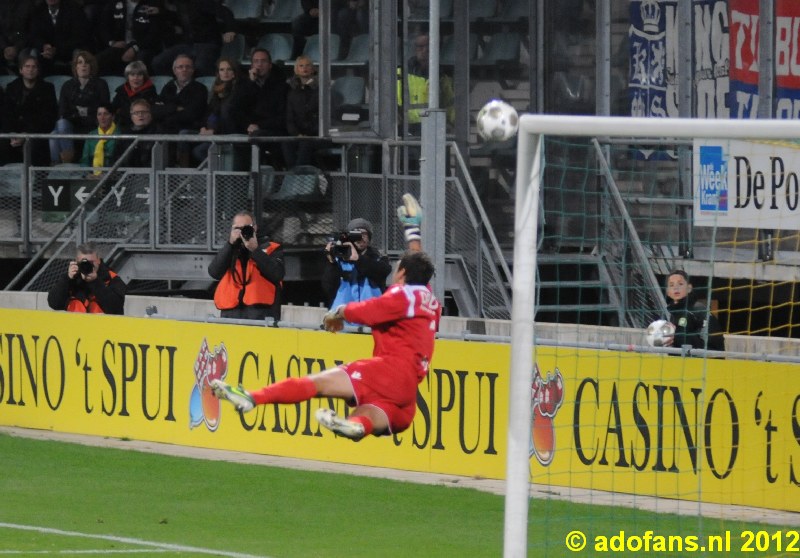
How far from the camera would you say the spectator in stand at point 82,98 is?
61.2 feet

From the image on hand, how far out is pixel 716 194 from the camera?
1472cm

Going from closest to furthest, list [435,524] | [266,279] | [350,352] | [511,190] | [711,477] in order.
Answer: [435,524]
[711,477]
[350,352]
[266,279]
[511,190]

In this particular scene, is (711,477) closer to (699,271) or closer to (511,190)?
(699,271)

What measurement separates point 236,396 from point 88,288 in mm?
6179

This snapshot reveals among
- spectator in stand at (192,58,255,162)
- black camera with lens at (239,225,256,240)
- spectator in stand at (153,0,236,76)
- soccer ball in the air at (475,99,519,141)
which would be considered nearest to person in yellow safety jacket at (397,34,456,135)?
spectator in stand at (192,58,255,162)

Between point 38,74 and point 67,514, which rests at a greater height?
point 38,74

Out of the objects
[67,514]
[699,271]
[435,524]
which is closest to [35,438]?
[67,514]

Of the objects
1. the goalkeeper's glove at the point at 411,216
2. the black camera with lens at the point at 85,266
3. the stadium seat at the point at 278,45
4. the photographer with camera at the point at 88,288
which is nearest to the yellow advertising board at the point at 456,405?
the photographer with camera at the point at 88,288

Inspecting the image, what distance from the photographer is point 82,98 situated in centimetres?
1872

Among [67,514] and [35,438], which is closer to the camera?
[67,514]

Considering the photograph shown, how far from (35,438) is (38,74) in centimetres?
Result: 618

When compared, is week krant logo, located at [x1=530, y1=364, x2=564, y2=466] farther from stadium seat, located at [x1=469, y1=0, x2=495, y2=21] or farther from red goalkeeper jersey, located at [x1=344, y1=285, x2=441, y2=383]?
stadium seat, located at [x1=469, y1=0, x2=495, y2=21]

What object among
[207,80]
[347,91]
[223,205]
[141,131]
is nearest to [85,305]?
[223,205]

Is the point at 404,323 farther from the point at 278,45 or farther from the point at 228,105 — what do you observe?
the point at 278,45
